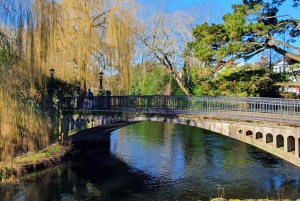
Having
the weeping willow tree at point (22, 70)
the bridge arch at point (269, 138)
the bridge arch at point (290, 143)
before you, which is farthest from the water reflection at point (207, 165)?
the weeping willow tree at point (22, 70)

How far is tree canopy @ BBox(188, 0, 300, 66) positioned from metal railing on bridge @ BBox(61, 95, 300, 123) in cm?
264

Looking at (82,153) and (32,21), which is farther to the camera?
(82,153)

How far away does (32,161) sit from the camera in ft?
57.8

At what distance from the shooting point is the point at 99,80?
2238 centimetres

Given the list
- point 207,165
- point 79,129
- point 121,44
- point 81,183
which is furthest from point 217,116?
point 79,129

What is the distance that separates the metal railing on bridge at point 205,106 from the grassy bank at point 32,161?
10.1ft

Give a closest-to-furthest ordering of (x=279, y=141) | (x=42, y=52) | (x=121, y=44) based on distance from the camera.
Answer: (x=279, y=141) → (x=42, y=52) → (x=121, y=44)

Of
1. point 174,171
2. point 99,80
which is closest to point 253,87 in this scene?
point 174,171

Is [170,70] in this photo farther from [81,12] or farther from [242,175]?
[242,175]

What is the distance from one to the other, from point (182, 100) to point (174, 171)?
399 centimetres

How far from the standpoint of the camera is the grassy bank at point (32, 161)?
15.5m

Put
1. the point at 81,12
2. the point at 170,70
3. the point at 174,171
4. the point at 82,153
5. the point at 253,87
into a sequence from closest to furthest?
the point at 174,171 < the point at 253,87 < the point at 81,12 < the point at 82,153 < the point at 170,70

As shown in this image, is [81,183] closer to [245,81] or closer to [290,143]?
[290,143]

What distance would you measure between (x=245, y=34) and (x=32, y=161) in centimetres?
1321
